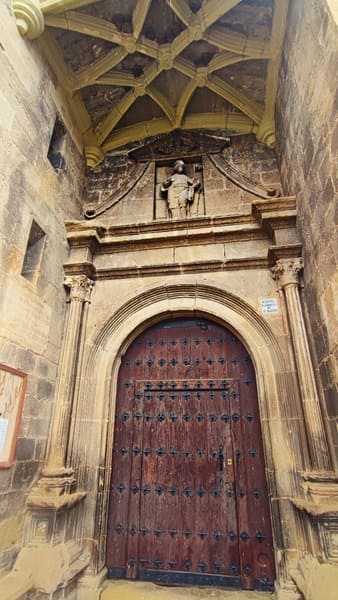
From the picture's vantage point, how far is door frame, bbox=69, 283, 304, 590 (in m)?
2.50

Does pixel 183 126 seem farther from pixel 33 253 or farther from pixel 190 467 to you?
pixel 190 467

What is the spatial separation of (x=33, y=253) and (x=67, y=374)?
1.21 meters

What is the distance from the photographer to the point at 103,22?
3.49 metres

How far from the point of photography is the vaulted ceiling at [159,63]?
3.36 m

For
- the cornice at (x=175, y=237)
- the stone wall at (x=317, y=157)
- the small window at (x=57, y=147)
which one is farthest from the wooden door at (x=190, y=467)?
the small window at (x=57, y=147)

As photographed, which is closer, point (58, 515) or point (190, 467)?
point (58, 515)

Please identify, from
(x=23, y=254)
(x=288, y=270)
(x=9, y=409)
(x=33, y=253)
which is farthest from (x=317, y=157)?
(x=9, y=409)

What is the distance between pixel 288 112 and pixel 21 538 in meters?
4.49

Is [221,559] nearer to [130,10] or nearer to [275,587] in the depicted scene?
[275,587]

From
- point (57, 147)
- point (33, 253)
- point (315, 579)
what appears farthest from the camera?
point (57, 147)

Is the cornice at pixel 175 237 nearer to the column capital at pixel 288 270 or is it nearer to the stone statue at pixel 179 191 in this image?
the column capital at pixel 288 270

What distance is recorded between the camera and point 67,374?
2.99 meters

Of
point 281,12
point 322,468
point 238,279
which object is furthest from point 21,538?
point 281,12

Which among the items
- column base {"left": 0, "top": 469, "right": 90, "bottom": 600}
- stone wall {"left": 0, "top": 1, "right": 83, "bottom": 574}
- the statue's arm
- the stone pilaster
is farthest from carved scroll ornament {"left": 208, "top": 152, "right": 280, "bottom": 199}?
column base {"left": 0, "top": 469, "right": 90, "bottom": 600}
